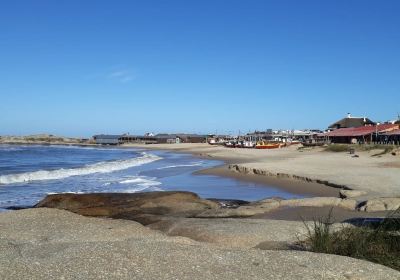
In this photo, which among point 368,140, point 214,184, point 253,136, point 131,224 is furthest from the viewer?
point 253,136

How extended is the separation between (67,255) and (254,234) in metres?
4.73

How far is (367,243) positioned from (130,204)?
33.3ft

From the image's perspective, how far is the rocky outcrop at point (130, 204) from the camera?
15.9 m

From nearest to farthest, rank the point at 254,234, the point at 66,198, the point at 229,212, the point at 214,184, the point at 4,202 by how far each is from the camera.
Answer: the point at 254,234 < the point at 229,212 < the point at 66,198 < the point at 4,202 < the point at 214,184

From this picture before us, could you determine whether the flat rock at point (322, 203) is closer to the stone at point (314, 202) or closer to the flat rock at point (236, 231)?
the stone at point (314, 202)

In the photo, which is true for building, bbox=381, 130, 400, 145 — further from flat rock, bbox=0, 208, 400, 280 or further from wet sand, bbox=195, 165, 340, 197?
flat rock, bbox=0, 208, 400, 280

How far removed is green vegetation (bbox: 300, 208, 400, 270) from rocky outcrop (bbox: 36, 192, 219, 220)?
7.20 meters

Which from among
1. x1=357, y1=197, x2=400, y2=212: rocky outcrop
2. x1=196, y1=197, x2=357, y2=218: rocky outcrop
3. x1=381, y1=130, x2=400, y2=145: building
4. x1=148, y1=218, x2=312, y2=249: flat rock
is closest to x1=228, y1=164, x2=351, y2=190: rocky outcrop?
x1=196, y1=197, x2=357, y2=218: rocky outcrop

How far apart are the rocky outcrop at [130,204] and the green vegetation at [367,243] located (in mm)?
7198

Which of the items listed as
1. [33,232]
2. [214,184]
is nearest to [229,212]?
[33,232]

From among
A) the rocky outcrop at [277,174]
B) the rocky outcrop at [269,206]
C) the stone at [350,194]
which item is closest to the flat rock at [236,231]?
the rocky outcrop at [269,206]

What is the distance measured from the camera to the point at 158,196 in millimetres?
17703

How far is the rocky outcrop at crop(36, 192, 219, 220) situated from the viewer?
15.9 metres

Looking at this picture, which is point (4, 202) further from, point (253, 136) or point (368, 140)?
point (253, 136)
